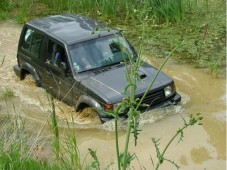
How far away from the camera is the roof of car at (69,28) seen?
24.7ft

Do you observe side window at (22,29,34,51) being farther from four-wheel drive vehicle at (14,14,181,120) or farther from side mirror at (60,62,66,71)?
side mirror at (60,62,66,71)

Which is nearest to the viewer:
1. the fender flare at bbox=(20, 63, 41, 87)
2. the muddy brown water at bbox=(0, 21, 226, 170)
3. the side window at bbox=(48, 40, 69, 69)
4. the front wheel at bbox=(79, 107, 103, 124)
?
the muddy brown water at bbox=(0, 21, 226, 170)

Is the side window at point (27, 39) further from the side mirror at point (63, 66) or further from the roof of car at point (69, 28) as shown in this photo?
the side mirror at point (63, 66)

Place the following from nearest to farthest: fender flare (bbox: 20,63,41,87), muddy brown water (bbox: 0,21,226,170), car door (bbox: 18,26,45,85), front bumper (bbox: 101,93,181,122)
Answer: muddy brown water (bbox: 0,21,226,170) < front bumper (bbox: 101,93,181,122) < car door (bbox: 18,26,45,85) < fender flare (bbox: 20,63,41,87)

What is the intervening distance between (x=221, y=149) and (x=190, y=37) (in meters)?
4.63

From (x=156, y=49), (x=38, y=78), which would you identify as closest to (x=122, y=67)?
(x=38, y=78)

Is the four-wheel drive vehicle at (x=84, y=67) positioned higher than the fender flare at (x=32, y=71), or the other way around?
the four-wheel drive vehicle at (x=84, y=67)

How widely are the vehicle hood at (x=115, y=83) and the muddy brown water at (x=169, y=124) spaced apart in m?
0.45

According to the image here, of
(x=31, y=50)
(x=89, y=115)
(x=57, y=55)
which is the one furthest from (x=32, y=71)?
(x=89, y=115)

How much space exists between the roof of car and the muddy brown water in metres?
1.13

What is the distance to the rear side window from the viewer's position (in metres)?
8.18

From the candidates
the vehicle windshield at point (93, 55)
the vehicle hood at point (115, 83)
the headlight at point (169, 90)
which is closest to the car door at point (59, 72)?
the vehicle windshield at point (93, 55)

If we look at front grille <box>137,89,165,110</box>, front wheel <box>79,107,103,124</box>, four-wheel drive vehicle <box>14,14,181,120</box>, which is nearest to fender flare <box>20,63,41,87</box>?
four-wheel drive vehicle <box>14,14,181,120</box>

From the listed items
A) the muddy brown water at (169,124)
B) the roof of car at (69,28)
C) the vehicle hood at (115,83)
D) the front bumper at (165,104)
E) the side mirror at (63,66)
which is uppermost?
the roof of car at (69,28)
